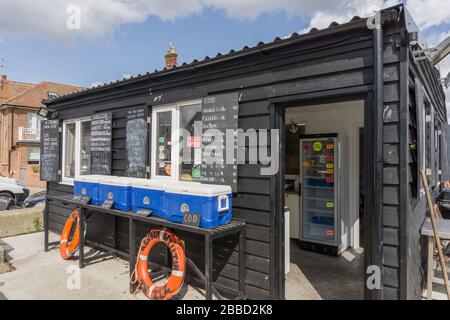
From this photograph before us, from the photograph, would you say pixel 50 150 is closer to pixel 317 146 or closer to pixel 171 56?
pixel 171 56

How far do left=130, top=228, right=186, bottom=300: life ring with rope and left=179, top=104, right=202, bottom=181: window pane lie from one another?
855 mm

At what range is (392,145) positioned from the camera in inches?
92.6

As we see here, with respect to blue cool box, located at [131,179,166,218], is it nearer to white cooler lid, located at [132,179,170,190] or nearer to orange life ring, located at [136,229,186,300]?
white cooler lid, located at [132,179,170,190]

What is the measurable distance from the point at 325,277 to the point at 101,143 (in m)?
4.02

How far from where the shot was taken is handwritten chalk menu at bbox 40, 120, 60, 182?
19.2 feet

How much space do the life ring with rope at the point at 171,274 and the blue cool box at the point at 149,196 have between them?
0.87 ft

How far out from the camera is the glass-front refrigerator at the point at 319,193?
4555mm

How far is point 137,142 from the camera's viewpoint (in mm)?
4316

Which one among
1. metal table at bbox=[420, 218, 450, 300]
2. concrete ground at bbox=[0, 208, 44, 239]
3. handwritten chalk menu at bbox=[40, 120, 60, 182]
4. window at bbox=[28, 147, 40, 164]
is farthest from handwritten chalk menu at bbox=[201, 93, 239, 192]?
window at bbox=[28, 147, 40, 164]

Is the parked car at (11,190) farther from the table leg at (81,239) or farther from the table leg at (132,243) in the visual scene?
the table leg at (132,243)

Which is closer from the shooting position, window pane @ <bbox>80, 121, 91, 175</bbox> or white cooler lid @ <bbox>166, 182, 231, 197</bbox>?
white cooler lid @ <bbox>166, 182, 231, 197</bbox>

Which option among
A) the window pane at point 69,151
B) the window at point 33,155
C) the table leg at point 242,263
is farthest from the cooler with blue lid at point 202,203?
the window at point 33,155
